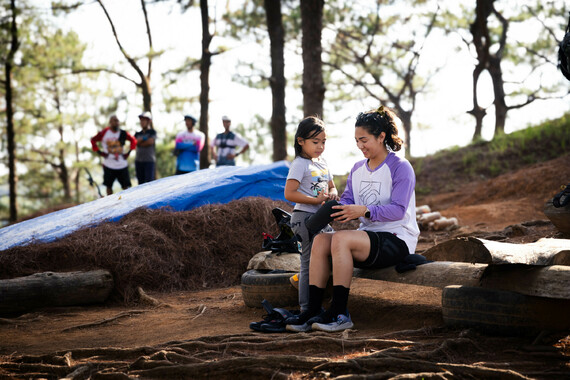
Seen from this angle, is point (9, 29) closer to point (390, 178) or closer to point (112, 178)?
point (112, 178)

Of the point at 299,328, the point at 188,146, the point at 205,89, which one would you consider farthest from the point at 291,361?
the point at 205,89

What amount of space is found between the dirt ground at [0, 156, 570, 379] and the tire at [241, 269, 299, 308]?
0.47ft

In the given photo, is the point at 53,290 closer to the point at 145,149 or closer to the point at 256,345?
the point at 256,345

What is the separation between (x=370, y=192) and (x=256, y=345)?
45.1 inches

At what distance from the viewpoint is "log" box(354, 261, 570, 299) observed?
246 cm

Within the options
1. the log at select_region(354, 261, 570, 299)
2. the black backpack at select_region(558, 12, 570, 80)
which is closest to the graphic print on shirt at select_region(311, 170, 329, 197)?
the log at select_region(354, 261, 570, 299)

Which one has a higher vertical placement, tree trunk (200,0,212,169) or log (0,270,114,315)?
tree trunk (200,0,212,169)

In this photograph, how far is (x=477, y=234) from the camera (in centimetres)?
A: 657

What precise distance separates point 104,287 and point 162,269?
0.74m

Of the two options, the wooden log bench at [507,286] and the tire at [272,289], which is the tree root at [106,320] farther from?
the wooden log bench at [507,286]

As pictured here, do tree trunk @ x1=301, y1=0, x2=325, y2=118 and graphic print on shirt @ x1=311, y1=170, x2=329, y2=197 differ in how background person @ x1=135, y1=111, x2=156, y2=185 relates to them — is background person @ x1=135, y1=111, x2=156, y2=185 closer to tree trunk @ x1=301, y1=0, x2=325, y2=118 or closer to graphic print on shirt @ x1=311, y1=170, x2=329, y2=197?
tree trunk @ x1=301, y1=0, x2=325, y2=118

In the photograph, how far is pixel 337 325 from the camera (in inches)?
121

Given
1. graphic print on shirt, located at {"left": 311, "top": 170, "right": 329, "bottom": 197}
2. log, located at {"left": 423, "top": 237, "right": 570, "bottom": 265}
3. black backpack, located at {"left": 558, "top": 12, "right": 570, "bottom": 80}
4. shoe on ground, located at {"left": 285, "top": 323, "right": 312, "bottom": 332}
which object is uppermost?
black backpack, located at {"left": 558, "top": 12, "right": 570, "bottom": 80}

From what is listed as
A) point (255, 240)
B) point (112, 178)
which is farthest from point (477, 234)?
point (112, 178)
